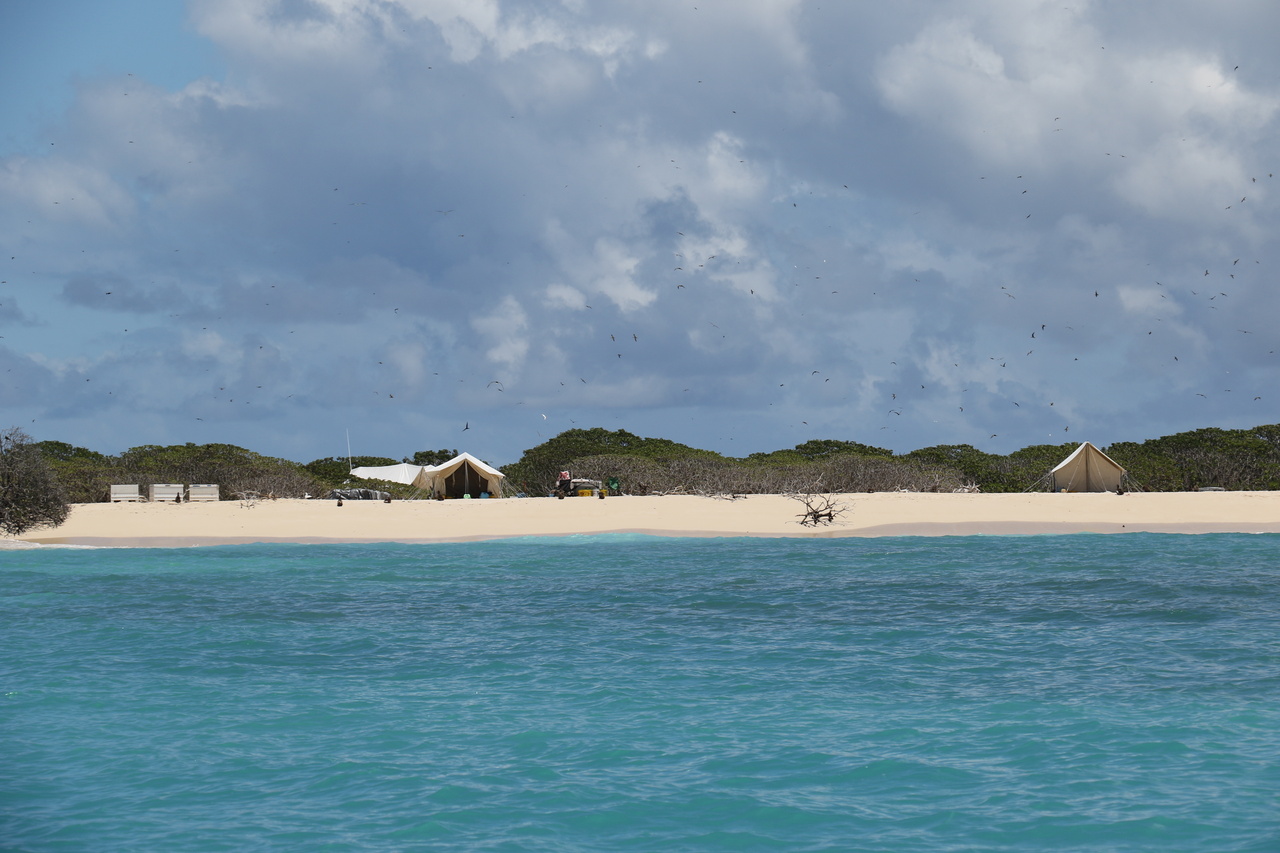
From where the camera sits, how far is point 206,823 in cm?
700

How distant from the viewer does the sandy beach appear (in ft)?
95.2

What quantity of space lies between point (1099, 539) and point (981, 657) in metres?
18.0

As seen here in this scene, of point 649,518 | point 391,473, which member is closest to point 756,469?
point 649,518

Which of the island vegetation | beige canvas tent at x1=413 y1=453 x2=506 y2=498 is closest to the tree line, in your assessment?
the island vegetation

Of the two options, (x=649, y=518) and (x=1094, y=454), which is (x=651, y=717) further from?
(x=1094, y=454)

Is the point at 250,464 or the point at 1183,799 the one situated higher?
the point at 250,464

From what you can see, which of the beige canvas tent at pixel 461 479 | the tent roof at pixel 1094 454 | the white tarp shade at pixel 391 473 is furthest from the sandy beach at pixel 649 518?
the white tarp shade at pixel 391 473

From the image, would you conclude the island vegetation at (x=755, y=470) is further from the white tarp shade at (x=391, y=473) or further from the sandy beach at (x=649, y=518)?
the sandy beach at (x=649, y=518)

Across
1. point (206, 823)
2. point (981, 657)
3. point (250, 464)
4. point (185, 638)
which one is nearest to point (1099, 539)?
point (981, 657)

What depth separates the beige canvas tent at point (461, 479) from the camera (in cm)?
4319

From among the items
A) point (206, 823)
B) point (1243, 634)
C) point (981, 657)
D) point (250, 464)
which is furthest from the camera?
point (250, 464)

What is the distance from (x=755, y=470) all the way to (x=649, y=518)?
16232mm

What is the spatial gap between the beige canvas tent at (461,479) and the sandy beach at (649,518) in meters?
6.48

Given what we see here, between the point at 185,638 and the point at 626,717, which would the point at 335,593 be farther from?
the point at 626,717
